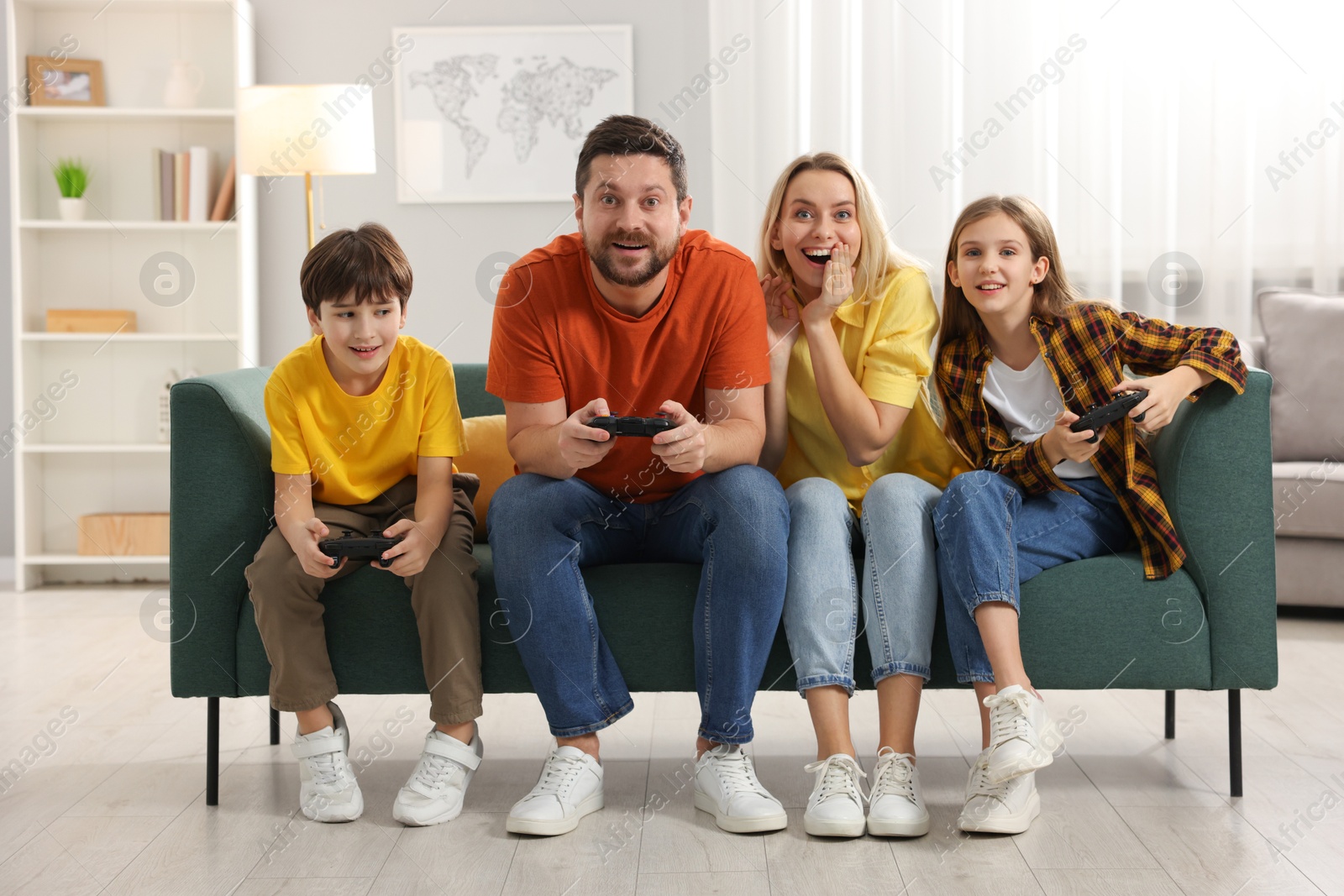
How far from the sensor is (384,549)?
60.9 inches

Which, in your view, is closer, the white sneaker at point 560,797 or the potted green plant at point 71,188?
the white sneaker at point 560,797

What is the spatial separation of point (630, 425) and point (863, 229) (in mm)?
562

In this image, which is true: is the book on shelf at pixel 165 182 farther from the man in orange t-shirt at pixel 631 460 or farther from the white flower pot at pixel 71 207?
the man in orange t-shirt at pixel 631 460

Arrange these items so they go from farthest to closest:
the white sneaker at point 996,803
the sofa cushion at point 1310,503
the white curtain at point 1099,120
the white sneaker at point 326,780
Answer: the white curtain at point 1099,120 → the sofa cushion at point 1310,503 → the white sneaker at point 326,780 → the white sneaker at point 996,803

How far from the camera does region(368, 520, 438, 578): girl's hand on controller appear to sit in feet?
5.10

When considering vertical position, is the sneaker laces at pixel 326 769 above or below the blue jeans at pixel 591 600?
below

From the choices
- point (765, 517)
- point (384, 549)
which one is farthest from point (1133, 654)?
point (384, 549)

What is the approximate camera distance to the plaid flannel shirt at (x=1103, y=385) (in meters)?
1.63

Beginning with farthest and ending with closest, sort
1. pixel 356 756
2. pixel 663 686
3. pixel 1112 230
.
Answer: pixel 1112 230 → pixel 356 756 → pixel 663 686

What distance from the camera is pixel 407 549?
5.13 feet

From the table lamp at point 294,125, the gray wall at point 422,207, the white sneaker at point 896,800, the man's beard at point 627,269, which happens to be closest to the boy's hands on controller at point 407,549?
the man's beard at point 627,269

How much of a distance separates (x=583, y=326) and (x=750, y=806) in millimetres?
705

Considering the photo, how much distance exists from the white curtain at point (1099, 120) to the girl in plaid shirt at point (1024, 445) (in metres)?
1.83

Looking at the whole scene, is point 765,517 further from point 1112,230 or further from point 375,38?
point 375,38
